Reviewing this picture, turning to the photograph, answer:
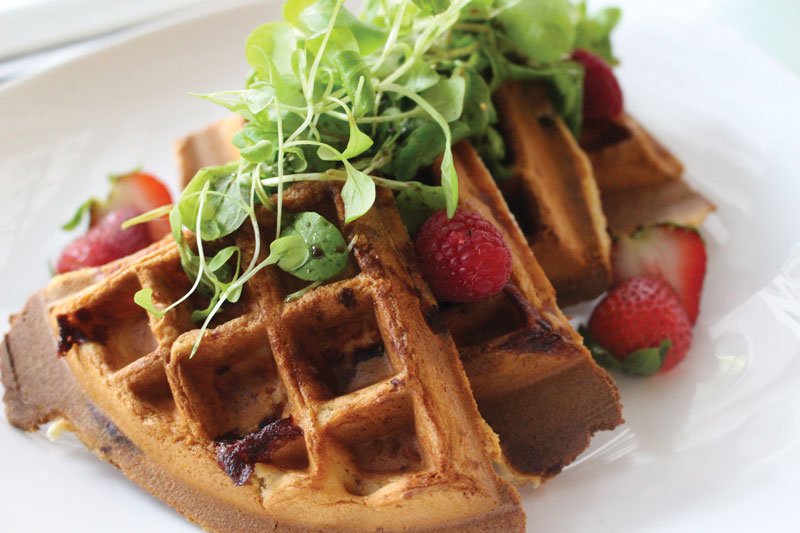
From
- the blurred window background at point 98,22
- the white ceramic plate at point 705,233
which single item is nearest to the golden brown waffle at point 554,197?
the white ceramic plate at point 705,233

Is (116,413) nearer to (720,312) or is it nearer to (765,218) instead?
(720,312)

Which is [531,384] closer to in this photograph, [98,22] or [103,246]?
[103,246]

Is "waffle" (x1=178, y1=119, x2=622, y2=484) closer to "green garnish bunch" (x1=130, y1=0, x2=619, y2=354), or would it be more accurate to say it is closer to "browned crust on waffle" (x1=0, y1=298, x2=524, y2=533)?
"green garnish bunch" (x1=130, y1=0, x2=619, y2=354)

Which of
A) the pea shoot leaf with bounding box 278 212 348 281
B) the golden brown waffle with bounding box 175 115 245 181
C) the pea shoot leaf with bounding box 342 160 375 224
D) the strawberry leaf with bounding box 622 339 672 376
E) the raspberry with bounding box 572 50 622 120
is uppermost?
the pea shoot leaf with bounding box 342 160 375 224

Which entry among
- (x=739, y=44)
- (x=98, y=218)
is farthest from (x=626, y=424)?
(x=98, y=218)

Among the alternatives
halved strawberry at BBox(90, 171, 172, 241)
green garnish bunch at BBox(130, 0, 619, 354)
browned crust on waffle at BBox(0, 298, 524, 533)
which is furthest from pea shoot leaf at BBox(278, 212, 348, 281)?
halved strawberry at BBox(90, 171, 172, 241)

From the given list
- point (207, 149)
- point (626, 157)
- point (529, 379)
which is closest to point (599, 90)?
point (626, 157)
